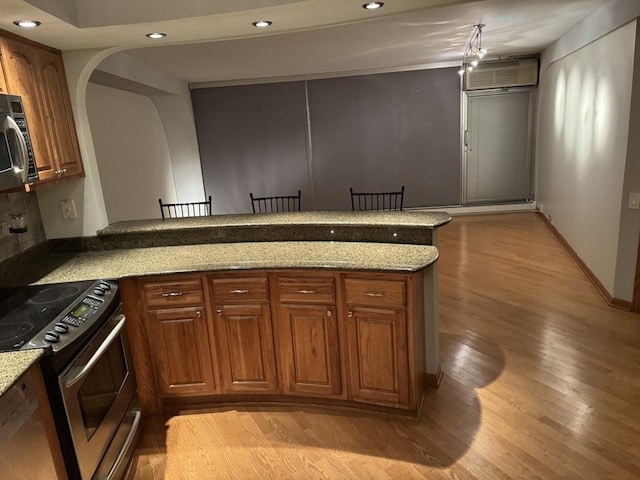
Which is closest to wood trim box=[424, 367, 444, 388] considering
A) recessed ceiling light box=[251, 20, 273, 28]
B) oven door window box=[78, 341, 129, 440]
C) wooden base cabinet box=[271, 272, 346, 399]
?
wooden base cabinet box=[271, 272, 346, 399]

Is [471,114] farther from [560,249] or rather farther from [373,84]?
[560,249]

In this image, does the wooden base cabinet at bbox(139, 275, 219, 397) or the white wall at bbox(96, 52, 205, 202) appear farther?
the white wall at bbox(96, 52, 205, 202)

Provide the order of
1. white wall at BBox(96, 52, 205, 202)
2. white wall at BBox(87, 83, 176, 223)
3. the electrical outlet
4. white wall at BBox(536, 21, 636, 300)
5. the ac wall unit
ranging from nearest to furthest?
the electrical outlet → white wall at BBox(536, 21, 636, 300) → white wall at BBox(87, 83, 176, 223) → white wall at BBox(96, 52, 205, 202) → the ac wall unit

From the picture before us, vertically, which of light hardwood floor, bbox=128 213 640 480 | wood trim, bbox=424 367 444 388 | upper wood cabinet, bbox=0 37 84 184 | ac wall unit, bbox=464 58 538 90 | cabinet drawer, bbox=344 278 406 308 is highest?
ac wall unit, bbox=464 58 538 90

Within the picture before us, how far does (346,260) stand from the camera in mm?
2348

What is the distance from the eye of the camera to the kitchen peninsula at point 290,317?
7.64 feet

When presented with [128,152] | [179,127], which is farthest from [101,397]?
[179,127]

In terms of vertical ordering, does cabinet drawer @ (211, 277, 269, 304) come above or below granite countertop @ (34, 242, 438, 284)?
below

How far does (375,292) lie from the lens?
229 cm

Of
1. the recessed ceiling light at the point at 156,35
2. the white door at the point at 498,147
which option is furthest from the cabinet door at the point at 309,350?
the white door at the point at 498,147

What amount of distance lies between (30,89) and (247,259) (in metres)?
1.38

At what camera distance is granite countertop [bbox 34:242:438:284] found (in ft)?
7.58

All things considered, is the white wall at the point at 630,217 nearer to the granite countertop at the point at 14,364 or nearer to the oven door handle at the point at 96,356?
the oven door handle at the point at 96,356

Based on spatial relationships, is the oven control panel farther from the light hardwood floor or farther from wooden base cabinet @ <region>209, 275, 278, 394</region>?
the light hardwood floor
